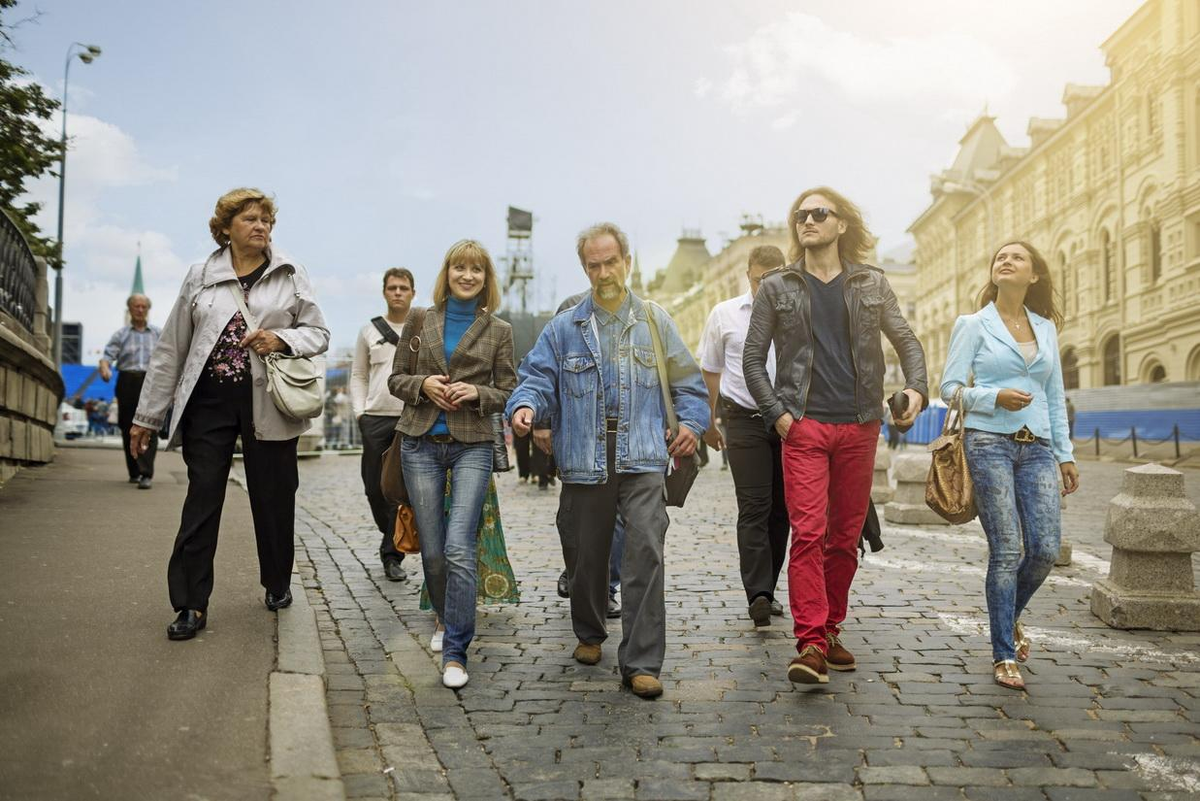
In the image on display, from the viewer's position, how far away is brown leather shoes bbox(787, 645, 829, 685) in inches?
176

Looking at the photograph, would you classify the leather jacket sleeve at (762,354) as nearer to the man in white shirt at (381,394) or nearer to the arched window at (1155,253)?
the man in white shirt at (381,394)

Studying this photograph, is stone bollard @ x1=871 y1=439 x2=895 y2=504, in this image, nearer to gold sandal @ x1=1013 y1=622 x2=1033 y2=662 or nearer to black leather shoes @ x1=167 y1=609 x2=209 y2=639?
gold sandal @ x1=1013 y1=622 x2=1033 y2=662

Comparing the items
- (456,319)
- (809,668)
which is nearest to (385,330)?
(456,319)

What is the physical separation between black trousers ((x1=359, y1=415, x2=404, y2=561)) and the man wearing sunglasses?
2887 millimetres

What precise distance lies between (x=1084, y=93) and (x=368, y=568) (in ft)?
A: 146

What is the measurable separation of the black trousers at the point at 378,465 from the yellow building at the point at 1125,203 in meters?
31.9

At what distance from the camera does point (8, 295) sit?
1185 centimetres

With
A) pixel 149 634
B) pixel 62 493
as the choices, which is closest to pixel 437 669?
pixel 149 634

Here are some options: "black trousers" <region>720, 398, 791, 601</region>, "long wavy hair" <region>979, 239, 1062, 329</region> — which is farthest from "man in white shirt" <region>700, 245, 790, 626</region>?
"long wavy hair" <region>979, 239, 1062, 329</region>

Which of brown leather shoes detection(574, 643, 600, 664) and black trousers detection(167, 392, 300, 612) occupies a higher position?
black trousers detection(167, 392, 300, 612)

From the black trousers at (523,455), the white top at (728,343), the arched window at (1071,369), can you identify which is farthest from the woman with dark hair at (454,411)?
the arched window at (1071,369)

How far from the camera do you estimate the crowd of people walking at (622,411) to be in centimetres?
475

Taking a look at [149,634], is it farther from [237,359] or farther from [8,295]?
[8,295]

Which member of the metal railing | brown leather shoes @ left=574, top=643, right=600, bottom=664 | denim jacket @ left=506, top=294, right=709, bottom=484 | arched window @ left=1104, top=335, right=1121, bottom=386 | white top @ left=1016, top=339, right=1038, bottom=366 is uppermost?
arched window @ left=1104, top=335, right=1121, bottom=386
